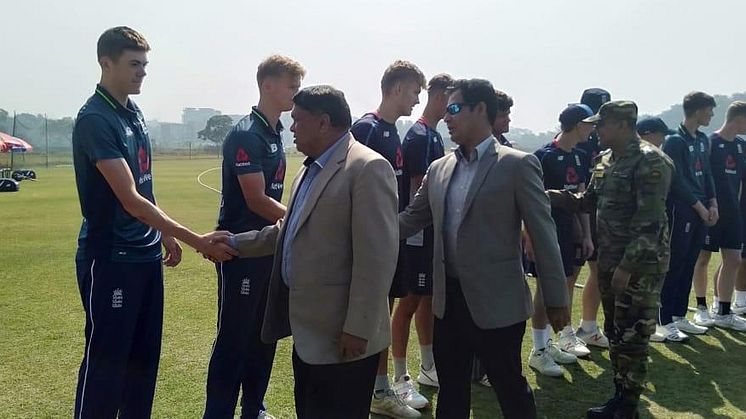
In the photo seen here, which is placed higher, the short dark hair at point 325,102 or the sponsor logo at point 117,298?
the short dark hair at point 325,102

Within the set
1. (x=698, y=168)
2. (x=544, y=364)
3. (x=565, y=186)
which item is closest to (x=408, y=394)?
(x=544, y=364)

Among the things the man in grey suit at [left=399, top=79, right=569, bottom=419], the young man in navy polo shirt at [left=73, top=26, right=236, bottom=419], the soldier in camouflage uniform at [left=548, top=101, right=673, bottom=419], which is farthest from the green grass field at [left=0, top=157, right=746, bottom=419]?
the man in grey suit at [left=399, top=79, right=569, bottom=419]

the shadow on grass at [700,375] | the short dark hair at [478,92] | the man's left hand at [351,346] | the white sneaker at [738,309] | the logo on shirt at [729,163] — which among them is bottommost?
the shadow on grass at [700,375]

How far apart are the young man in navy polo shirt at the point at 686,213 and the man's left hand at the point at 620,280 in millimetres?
2796

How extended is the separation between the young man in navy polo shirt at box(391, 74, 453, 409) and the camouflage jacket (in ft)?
3.52

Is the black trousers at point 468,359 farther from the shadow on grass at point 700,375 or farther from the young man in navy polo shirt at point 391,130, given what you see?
the shadow on grass at point 700,375

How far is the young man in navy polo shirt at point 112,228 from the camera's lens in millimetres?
3225

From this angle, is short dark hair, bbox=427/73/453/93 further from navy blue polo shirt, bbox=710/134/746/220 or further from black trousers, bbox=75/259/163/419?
navy blue polo shirt, bbox=710/134/746/220

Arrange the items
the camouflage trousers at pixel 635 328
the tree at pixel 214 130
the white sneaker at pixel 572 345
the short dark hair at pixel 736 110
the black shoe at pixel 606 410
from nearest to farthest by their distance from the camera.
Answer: the camouflage trousers at pixel 635 328 → the black shoe at pixel 606 410 → the white sneaker at pixel 572 345 → the short dark hair at pixel 736 110 → the tree at pixel 214 130

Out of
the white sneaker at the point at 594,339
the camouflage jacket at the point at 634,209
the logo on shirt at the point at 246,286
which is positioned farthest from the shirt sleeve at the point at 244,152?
the white sneaker at the point at 594,339

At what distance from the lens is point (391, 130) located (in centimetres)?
457

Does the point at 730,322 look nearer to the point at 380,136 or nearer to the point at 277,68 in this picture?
the point at 380,136

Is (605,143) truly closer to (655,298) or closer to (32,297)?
(655,298)

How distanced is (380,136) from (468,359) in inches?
74.2
